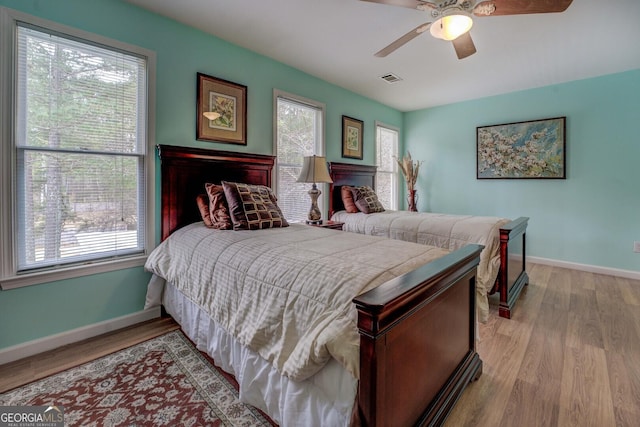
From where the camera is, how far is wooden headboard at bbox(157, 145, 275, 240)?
249cm

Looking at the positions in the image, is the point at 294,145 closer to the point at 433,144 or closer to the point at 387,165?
the point at 387,165

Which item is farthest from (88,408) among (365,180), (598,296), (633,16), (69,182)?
(633,16)

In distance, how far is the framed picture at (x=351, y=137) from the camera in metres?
4.27

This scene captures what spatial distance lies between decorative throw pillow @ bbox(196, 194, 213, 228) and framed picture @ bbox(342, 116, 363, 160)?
7.50 ft

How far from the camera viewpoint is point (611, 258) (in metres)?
3.74

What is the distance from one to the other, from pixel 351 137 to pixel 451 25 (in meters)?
2.54

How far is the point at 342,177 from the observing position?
4.21 m

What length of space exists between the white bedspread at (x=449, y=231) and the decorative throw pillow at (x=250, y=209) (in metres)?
1.30

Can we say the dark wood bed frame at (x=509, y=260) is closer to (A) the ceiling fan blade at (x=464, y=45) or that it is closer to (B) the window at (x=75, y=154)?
(A) the ceiling fan blade at (x=464, y=45)

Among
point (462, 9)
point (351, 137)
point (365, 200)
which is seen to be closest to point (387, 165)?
point (351, 137)

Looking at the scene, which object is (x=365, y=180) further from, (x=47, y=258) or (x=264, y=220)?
(x=47, y=258)

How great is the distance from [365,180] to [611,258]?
3.31 m

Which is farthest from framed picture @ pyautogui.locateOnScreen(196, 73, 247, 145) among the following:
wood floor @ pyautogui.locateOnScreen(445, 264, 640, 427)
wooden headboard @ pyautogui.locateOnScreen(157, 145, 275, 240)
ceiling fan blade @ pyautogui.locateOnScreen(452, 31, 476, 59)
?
wood floor @ pyautogui.locateOnScreen(445, 264, 640, 427)

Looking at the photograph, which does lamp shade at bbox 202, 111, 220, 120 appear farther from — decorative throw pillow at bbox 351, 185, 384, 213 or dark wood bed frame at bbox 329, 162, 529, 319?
decorative throw pillow at bbox 351, 185, 384, 213
